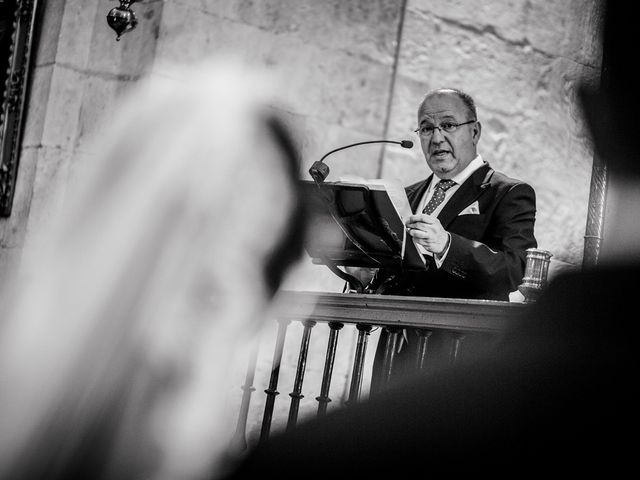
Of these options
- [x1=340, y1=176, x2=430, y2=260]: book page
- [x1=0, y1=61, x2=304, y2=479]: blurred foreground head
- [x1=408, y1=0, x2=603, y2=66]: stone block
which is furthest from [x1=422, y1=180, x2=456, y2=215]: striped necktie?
[x1=0, y1=61, x2=304, y2=479]: blurred foreground head

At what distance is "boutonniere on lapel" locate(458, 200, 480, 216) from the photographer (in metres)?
4.22

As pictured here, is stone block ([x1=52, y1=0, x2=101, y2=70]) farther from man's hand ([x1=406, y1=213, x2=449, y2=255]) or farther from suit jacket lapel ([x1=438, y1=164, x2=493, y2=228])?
man's hand ([x1=406, y1=213, x2=449, y2=255])

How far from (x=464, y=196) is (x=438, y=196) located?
133 mm

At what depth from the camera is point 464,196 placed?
4.27 meters

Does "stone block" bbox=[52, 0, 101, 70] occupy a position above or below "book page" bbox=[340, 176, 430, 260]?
above

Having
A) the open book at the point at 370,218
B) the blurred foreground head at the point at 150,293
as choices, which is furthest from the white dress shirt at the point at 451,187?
the blurred foreground head at the point at 150,293

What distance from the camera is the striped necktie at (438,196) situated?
4.36 m

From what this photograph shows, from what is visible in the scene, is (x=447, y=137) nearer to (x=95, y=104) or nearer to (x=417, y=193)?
(x=417, y=193)

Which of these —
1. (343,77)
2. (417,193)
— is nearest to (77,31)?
(343,77)

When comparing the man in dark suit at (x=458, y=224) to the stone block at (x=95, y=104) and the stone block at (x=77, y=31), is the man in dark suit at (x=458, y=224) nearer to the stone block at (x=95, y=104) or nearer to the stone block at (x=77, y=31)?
the stone block at (x=95, y=104)

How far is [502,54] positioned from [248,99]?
19.4 ft

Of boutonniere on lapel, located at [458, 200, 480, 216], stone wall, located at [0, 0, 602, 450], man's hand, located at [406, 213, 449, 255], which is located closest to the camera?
man's hand, located at [406, 213, 449, 255]

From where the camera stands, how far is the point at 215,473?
0.86 meters

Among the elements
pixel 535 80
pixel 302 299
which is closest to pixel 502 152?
pixel 535 80
